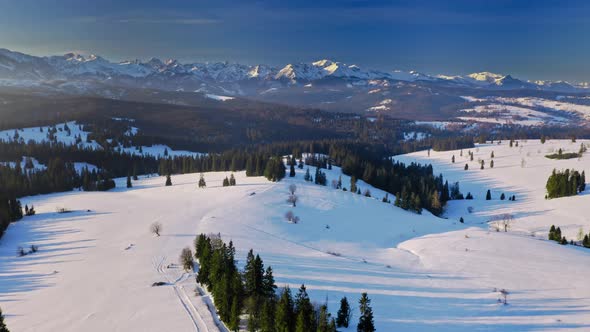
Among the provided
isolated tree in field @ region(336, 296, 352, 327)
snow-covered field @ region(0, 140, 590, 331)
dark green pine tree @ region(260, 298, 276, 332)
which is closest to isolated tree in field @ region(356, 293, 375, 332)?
isolated tree in field @ region(336, 296, 352, 327)

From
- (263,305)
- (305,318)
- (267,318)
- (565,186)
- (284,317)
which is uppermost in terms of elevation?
(565,186)

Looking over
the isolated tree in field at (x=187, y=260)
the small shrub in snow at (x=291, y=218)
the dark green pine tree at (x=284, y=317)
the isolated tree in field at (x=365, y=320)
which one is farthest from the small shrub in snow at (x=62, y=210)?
the isolated tree in field at (x=365, y=320)

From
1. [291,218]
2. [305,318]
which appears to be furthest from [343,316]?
[291,218]

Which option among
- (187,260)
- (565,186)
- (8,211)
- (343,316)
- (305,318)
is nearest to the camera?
(305,318)

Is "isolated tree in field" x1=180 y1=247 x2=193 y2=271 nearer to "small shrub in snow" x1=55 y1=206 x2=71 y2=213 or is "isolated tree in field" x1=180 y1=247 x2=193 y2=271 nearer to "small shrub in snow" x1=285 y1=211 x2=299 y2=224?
"small shrub in snow" x1=285 y1=211 x2=299 y2=224

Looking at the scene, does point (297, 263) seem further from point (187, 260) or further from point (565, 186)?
point (565, 186)

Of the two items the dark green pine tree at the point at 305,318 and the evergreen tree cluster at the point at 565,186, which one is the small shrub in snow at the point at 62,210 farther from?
the evergreen tree cluster at the point at 565,186
